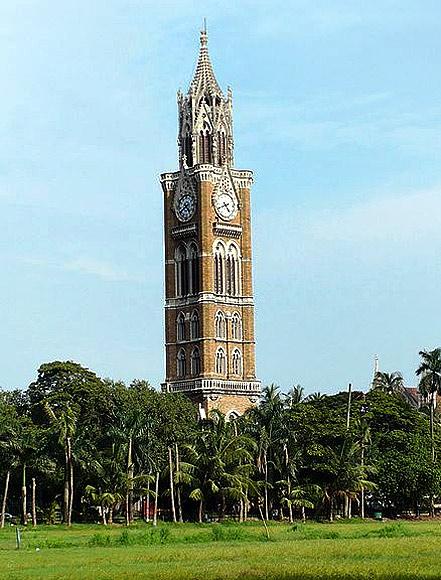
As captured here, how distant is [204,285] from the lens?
122188 mm

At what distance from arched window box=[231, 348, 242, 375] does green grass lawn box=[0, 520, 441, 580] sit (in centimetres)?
5748

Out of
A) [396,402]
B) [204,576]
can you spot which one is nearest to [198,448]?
[396,402]

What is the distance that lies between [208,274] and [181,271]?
406 cm

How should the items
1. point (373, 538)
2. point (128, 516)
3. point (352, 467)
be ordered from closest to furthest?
1. point (373, 538)
2. point (128, 516)
3. point (352, 467)

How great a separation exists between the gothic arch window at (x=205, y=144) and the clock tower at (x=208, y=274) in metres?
0.09

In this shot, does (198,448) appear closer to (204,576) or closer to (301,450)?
(301,450)

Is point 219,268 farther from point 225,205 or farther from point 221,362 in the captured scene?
point 221,362

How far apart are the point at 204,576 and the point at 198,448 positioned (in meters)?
47.7

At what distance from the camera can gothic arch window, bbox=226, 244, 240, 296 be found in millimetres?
125250

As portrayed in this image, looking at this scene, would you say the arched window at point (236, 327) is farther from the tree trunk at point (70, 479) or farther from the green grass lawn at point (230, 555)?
the green grass lawn at point (230, 555)

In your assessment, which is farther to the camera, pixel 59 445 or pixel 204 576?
pixel 59 445

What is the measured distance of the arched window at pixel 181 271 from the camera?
12494cm

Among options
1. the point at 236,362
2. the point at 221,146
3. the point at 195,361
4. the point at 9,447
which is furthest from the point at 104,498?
the point at 221,146

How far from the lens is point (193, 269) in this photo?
408ft
